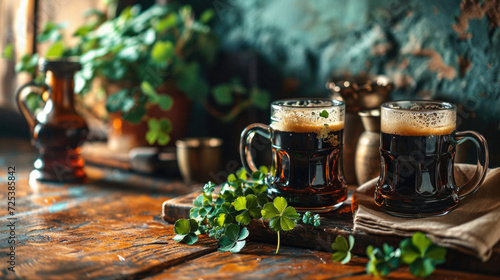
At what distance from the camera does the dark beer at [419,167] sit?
3.75ft

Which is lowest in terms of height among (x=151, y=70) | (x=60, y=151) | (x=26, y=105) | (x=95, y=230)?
(x=95, y=230)

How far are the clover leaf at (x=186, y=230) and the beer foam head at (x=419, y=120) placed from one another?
19.4 inches

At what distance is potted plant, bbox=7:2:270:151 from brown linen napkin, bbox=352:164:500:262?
0.86 m

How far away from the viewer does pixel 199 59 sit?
222 centimetres

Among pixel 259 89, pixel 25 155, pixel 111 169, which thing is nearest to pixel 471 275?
pixel 259 89

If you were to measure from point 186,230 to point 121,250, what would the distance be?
150mm

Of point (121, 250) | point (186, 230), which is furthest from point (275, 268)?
point (121, 250)

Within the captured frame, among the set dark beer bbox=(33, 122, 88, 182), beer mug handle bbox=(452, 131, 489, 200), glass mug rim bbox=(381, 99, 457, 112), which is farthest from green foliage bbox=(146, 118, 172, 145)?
beer mug handle bbox=(452, 131, 489, 200)

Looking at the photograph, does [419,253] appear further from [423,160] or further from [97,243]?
[97,243]

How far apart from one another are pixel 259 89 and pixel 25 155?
1.05 meters

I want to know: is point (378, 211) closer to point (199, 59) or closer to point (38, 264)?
point (38, 264)

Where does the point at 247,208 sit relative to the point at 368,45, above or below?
below

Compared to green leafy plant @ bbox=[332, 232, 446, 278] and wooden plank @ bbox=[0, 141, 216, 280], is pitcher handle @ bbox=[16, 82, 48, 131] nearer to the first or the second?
wooden plank @ bbox=[0, 141, 216, 280]

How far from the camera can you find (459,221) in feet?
3.64
